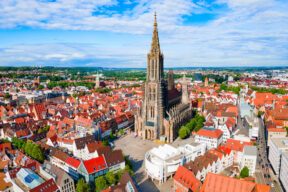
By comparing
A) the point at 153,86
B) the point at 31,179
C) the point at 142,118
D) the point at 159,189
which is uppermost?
the point at 153,86

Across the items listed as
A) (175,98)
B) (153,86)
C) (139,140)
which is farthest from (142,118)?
(175,98)

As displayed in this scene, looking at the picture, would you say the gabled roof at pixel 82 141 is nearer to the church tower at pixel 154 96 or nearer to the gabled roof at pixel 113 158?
the gabled roof at pixel 113 158

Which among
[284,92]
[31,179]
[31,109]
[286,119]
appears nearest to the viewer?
[31,179]

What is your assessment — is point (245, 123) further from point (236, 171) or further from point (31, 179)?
point (31, 179)

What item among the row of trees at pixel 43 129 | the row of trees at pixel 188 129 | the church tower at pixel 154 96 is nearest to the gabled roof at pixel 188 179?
the row of trees at pixel 188 129

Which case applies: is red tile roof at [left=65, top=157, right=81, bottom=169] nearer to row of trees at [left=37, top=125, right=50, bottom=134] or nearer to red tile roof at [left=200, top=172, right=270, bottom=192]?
red tile roof at [left=200, top=172, right=270, bottom=192]

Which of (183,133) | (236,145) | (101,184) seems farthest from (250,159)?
(101,184)
